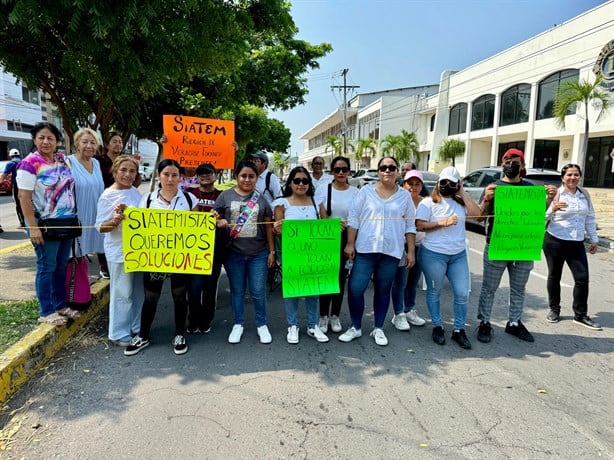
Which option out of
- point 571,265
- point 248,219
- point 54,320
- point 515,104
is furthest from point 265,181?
point 515,104

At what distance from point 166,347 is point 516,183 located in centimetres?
385

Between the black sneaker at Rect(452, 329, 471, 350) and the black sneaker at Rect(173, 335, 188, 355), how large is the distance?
262 cm

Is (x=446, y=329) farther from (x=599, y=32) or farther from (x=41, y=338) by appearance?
(x=599, y=32)

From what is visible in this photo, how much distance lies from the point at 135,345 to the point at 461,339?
3103mm

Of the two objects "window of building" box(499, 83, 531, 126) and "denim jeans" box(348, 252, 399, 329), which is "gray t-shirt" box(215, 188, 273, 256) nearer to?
"denim jeans" box(348, 252, 399, 329)

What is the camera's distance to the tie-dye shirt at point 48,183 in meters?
3.76

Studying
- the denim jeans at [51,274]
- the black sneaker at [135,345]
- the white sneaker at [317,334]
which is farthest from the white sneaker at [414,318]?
the denim jeans at [51,274]

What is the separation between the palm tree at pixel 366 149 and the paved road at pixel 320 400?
39.0m

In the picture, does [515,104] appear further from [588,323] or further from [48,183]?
[48,183]

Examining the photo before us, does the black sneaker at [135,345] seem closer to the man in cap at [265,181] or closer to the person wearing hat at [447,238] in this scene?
the man in cap at [265,181]

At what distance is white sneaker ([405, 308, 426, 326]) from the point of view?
4789 mm

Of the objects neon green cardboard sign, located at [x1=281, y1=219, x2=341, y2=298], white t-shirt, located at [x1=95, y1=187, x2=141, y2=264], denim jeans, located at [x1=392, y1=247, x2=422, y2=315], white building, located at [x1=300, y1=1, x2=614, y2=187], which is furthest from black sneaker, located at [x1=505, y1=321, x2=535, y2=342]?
white building, located at [x1=300, y1=1, x2=614, y2=187]

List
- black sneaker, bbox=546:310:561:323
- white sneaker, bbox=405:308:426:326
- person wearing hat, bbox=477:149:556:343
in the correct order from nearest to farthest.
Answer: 1. person wearing hat, bbox=477:149:556:343
2. white sneaker, bbox=405:308:426:326
3. black sneaker, bbox=546:310:561:323

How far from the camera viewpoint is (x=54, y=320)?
4.04 meters
